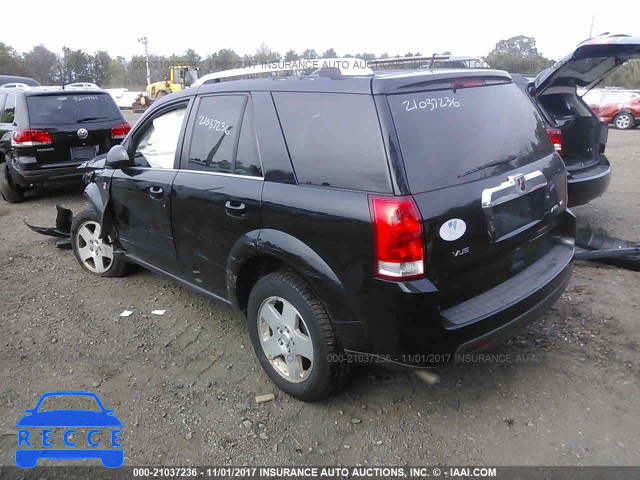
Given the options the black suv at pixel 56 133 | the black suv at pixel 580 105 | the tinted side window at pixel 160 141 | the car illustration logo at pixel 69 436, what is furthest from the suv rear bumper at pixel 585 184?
the black suv at pixel 56 133

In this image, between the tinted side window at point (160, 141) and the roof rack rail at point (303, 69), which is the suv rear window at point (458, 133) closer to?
the roof rack rail at point (303, 69)

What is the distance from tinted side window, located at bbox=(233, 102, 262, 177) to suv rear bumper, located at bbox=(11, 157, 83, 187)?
17.4ft

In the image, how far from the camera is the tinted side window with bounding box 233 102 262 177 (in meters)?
3.03

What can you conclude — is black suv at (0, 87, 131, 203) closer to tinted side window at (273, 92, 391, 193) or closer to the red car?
tinted side window at (273, 92, 391, 193)

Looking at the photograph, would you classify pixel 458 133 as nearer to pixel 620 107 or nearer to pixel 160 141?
pixel 160 141

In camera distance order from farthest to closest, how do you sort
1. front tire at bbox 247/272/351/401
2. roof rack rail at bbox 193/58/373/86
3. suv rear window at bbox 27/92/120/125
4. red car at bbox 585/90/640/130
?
red car at bbox 585/90/640/130 → suv rear window at bbox 27/92/120/125 → roof rack rail at bbox 193/58/373/86 → front tire at bbox 247/272/351/401

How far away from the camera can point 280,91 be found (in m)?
2.94

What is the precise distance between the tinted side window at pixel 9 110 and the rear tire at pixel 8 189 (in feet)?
2.70

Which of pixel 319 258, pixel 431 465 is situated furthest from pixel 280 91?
pixel 431 465

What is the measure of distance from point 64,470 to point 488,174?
2700 mm

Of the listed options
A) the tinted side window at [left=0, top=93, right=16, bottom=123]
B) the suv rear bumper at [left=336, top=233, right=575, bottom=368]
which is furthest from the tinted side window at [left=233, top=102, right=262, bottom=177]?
the tinted side window at [left=0, top=93, right=16, bottom=123]

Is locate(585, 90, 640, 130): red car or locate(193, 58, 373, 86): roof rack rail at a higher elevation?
locate(193, 58, 373, 86): roof rack rail

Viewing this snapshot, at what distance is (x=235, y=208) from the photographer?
10.1 feet

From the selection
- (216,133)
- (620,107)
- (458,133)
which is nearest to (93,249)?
(216,133)
